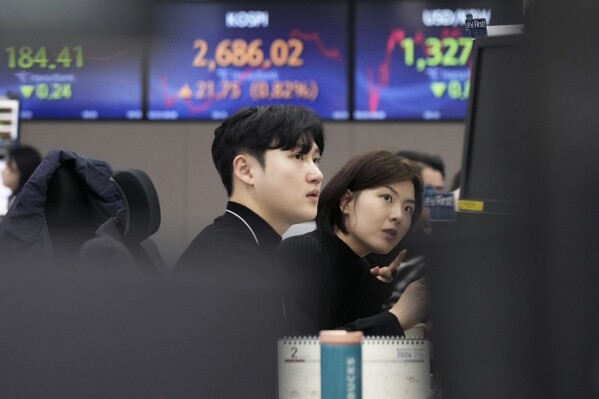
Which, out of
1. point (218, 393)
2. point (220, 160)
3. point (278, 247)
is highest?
point (220, 160)

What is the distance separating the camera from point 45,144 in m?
5.61

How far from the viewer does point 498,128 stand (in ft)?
3.30

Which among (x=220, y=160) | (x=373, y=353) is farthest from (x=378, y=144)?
(x=373, y=353)

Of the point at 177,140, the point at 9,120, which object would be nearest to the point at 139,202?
the point at 9,120

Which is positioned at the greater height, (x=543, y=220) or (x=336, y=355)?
(x=543, y=220)

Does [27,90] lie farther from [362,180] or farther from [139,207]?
[362,180]

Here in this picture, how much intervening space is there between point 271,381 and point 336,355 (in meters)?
0.08

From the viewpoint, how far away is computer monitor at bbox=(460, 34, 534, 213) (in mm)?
955

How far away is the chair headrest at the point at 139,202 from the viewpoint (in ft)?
5.67

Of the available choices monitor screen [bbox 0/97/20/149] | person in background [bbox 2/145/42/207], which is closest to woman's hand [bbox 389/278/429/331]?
person in background [bbox 2/145/42/207]

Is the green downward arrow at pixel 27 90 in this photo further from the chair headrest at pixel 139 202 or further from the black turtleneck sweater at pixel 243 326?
the black turtleneck sweater at pixel 243 326

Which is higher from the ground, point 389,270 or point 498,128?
point 498,128

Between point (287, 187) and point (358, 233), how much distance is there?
0.25m

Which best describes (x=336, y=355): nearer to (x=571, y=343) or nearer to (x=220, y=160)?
(x=571, y=343)
